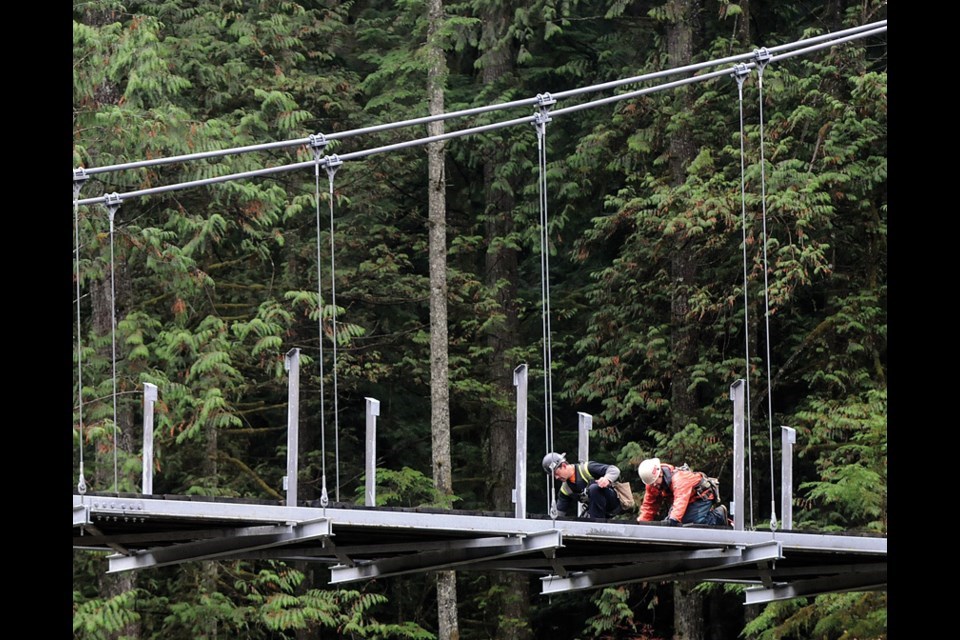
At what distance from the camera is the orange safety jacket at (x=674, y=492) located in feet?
29.4

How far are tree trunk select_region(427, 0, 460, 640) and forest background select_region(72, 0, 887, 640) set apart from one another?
40mm

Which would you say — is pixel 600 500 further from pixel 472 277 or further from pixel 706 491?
pixel 472 277

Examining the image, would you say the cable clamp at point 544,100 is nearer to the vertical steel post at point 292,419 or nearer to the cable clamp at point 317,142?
the cable clamp at point 317,142

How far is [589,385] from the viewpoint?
1602 centimetres

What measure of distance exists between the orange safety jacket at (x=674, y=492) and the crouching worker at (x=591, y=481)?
10.8 inches

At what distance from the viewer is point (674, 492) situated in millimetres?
9016

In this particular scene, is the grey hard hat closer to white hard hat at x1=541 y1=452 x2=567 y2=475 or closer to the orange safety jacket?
white hard hat at x1=541 y1=452 x2=567 y2=475

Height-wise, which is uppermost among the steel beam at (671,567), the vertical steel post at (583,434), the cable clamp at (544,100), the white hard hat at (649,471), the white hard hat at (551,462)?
the cable clamp at (544,100)

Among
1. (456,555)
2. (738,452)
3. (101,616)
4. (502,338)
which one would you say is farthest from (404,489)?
(738,452)

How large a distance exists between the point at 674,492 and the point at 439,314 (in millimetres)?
7378

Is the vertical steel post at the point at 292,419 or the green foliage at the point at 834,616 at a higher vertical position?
the vertical steel post at the point at 292,419

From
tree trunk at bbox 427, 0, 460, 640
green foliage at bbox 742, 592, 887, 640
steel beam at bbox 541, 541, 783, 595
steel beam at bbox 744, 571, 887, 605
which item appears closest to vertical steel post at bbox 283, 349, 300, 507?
steel beam at bbox 541, 541, 783, 595

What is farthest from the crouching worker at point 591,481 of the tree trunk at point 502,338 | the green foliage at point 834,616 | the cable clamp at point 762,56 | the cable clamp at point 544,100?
the tree trunk at point 502,338
